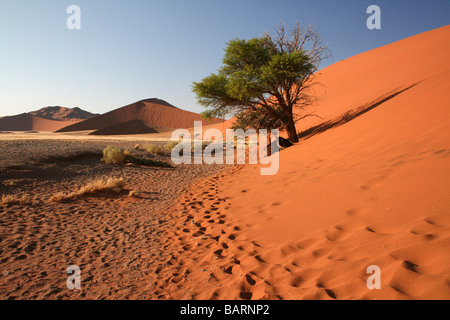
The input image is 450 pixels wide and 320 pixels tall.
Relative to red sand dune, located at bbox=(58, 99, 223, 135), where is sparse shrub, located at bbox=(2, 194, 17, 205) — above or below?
below

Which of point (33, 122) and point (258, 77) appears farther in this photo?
point (33, 122)

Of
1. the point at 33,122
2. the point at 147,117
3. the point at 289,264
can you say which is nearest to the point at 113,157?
the point at 289,264

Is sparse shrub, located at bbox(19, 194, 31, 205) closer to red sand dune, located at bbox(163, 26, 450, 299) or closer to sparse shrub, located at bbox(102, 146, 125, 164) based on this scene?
red sand dune, located at bbox(163, 26, 450, 299)

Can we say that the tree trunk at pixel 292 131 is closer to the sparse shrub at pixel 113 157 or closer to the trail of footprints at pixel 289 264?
the sparse shrub at pixel 113 157

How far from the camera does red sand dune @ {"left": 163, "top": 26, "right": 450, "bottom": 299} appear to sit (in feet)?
7.06

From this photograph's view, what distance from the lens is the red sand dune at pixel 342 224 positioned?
215cm

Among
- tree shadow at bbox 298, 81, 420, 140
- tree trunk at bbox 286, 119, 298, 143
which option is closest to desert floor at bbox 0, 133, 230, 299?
tree trunk at bbox 286, 119, 298, 143

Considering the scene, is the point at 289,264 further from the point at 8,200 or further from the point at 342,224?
the point at 8,200

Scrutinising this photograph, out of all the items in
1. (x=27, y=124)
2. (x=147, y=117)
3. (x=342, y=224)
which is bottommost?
(x=342, y=224)

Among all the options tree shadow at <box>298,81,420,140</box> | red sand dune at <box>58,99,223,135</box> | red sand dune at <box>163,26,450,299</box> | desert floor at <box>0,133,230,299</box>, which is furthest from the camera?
red sand dune at <box>58,99,223,135</box>

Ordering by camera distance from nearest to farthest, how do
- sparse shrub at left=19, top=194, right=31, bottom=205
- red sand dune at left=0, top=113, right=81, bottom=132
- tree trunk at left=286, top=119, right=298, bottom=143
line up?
1. sparse shrub at left=19, top=194, right=31, bottom=205
2. tree trunk at left=286, top=119, right=298, bottom=143
3. red sand dune at left=0, top=113, right=81, bottom=132

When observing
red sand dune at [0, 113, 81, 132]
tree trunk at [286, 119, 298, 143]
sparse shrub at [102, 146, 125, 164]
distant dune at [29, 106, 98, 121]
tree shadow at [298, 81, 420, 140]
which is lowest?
sparse shrub at [102, 146, 125, 164]

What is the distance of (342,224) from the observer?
316 cm

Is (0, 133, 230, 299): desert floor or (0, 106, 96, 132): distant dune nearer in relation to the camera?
(0, 133, 230, 299): desert floor
